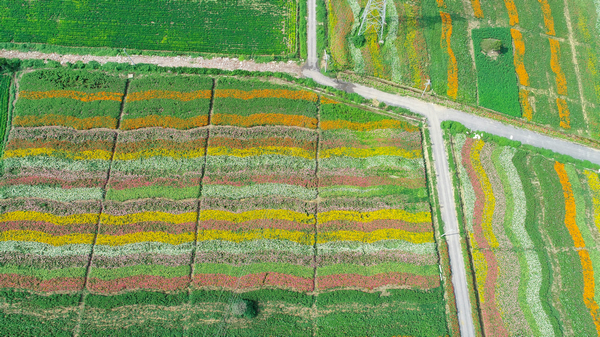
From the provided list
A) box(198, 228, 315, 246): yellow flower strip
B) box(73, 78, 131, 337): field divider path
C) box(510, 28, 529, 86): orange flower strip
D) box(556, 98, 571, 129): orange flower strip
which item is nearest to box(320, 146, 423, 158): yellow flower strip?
box(198, 228, 315, 246): yellow flower strip

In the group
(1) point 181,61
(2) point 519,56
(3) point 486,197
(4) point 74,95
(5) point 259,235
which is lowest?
(5) point 259,235

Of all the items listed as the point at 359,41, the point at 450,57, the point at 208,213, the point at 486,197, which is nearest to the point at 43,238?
the point at 208,213

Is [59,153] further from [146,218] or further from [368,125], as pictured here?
[368,125]

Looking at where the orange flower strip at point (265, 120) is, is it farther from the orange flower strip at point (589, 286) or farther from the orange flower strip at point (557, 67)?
the orange flower strip at point (557, 67)

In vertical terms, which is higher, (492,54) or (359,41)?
(359,41)

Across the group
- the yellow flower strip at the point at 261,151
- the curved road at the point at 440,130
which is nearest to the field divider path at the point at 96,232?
the yellow flower strip at the point at 261,151

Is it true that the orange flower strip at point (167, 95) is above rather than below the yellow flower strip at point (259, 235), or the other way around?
above

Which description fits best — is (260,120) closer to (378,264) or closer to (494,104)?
(378,264)

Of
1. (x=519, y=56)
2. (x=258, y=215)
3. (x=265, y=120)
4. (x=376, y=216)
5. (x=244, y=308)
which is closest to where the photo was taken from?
(x=244, y=308)
